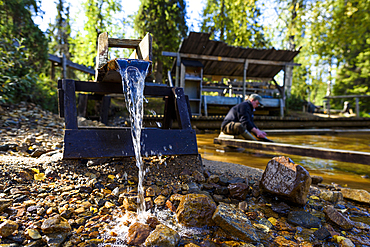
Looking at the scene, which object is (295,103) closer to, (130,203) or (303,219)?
(303,219)

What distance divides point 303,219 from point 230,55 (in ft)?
32.4

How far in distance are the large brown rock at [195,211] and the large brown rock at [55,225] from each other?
845 millimetres

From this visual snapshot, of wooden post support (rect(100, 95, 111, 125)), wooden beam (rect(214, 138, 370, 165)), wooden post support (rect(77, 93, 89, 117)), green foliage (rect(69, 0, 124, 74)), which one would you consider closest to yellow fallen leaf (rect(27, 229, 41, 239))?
wooden beam (rect(214, 138, 370, 165))

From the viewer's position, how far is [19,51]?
6.83 meters

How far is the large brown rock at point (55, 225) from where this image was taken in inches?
59.2

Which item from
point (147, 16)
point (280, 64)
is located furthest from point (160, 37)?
point (280, 64)

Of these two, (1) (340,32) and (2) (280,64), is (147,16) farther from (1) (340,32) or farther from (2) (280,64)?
(1) (340,32)

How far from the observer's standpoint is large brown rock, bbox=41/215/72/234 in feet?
4.93

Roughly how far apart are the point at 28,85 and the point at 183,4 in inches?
492

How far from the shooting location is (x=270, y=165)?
7.73 feet

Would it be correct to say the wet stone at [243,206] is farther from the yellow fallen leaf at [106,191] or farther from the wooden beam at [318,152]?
the wooden beam at [318,152]

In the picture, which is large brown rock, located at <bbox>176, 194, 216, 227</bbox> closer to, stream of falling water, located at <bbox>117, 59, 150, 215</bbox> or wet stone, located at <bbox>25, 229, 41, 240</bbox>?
stream of falling water, located at <bbox>117, 59, 150, 215</bbox>

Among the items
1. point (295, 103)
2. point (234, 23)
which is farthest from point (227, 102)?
point (295, 103)

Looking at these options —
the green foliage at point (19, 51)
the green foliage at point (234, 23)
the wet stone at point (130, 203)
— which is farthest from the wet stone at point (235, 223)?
the green foliage at point (234, 23)
